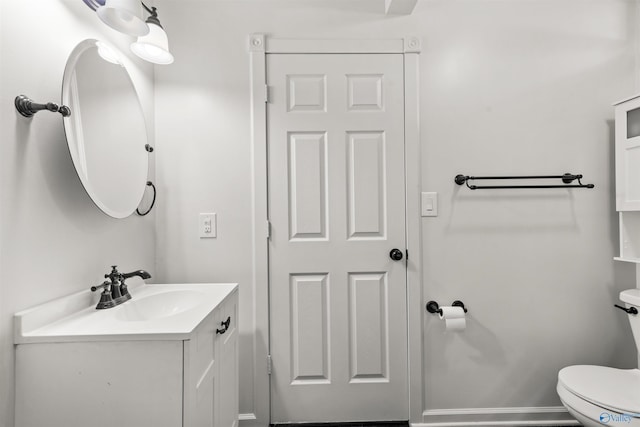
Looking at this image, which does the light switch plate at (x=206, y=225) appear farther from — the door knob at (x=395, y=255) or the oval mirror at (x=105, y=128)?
the door knob at (x=395, y=255)

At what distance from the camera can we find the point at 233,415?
4.54ft

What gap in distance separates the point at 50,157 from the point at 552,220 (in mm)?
2276

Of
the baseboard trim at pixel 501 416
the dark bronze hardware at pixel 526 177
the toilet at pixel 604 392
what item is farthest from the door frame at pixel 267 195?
the toilet at pixel 604 392

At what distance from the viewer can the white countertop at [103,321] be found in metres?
0.87

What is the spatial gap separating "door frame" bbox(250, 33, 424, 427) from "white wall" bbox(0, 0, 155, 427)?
0.70 metres

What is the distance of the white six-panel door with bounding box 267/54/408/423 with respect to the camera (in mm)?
1699

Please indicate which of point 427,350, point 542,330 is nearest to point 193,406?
point 427,350

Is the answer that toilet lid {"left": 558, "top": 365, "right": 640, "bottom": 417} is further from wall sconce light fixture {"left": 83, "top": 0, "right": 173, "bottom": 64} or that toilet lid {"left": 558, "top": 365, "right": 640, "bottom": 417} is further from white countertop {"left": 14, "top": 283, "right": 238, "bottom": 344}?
wall sconce light fixture {"left": 83, "top": 0, "right": 173, "bottom": 64}

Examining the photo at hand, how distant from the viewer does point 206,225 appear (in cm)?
169

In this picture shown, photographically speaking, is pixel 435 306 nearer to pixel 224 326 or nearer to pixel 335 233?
pixel 335 233

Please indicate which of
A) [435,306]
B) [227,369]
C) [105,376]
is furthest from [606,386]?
[105,376]

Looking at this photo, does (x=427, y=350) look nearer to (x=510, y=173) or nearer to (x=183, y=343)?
(x=510, y=173)

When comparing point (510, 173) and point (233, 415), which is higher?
point (510, 173)

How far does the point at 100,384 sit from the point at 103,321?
197 mm
